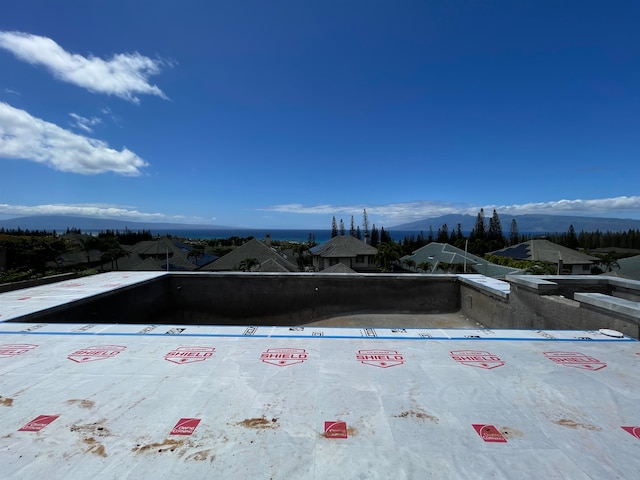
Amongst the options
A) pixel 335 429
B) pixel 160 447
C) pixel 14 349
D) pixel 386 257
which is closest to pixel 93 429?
pixel 160 447

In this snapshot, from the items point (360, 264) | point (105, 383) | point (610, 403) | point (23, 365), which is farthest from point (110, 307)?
point (360, 264)

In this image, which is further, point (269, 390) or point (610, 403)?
point (269, 390)

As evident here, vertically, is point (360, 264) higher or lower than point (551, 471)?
lower

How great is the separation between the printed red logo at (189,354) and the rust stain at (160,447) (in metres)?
1.50

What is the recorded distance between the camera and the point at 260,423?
106 inches

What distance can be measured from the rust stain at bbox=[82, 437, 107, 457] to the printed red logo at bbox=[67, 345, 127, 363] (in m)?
1.73

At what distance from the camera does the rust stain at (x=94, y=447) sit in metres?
2.32

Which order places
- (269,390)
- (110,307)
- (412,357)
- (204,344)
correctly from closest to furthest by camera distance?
(269,390) < (412,357) < (204,344) < (110,307)

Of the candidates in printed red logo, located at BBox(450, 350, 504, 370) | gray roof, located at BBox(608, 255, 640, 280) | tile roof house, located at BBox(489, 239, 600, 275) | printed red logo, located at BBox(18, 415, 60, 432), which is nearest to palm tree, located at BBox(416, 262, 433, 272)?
tile roof house, located at BBox(489, 239, 600, 275)

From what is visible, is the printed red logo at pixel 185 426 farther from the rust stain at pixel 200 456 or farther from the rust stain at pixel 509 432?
the rust stain at pixel 509 432

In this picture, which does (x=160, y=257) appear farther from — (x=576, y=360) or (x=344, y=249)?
(x=576, y=360)

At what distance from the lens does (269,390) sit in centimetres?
321

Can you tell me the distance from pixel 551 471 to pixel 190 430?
2657 millimetres

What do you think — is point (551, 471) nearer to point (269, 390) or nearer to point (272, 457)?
point (272, 457)
